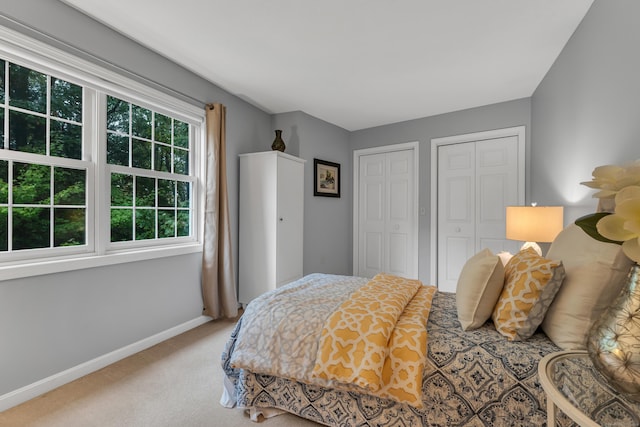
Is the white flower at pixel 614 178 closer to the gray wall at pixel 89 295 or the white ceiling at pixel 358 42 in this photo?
the white ceiling at pixel 358 42

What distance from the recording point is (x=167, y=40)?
7.54 feet

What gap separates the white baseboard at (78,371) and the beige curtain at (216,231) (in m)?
0.39

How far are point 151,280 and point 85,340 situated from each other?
0.58 metres

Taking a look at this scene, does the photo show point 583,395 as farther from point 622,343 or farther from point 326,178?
point 326,178

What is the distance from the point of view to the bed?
118 cm

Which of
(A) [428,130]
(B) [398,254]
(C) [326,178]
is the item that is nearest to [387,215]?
(B) [398,254]

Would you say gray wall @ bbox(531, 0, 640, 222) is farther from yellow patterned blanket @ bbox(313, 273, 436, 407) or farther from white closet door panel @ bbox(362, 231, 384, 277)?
white closet door panel @ bbox(362, 231, 384, 277)

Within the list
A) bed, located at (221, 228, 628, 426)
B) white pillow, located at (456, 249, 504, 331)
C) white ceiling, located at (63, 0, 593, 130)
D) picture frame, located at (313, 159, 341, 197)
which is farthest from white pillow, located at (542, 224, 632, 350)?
picture frame, located at (313, 159, 341, 197)

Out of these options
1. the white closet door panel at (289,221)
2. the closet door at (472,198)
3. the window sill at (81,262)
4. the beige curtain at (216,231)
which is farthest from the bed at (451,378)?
the closet door at (472,198)

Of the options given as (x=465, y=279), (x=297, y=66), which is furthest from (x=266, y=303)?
(x=297, y=66)

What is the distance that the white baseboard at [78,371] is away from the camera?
1.70 metres

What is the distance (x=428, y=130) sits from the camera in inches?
158

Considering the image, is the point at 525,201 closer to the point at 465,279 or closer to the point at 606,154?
the point at 606,154

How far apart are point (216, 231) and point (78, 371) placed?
4.66ft
